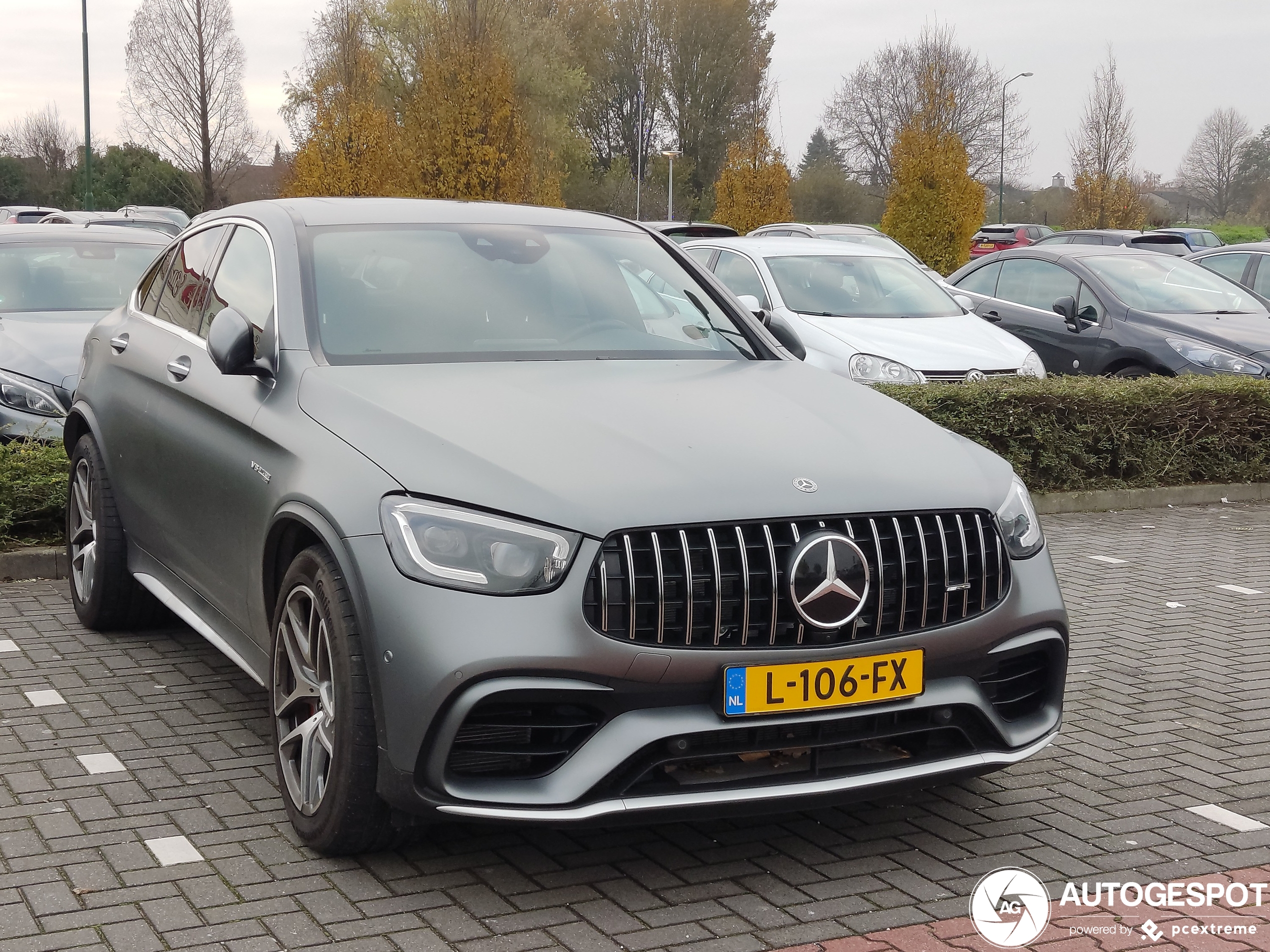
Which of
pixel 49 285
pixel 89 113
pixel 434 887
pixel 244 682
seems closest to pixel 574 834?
pixel 434 887

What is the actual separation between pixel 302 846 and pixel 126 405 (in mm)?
2367

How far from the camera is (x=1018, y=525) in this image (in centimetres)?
390

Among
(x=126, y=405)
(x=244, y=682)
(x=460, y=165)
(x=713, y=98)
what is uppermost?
(x=713, y=98)

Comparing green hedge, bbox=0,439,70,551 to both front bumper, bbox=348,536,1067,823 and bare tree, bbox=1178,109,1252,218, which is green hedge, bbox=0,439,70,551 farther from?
bare tree, bbox=1178,109,1252,218

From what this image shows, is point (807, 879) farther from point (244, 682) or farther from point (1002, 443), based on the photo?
point (1002, 443)

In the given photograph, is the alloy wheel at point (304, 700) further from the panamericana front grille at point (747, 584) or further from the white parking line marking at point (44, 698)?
the white parking line marking at point (44, 698)

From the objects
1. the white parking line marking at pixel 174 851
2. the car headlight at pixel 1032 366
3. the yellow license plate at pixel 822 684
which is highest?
the car headlight at pixel 1032 366

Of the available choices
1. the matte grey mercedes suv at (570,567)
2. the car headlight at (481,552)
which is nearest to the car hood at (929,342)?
the matte grey mercedes suv at (570,567)

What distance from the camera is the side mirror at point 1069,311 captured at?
11.9 m

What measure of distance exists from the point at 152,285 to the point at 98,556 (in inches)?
45.4

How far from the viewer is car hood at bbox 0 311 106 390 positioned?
8.24 metres

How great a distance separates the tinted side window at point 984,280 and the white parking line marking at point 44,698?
10.2 m

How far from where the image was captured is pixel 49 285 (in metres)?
9.47

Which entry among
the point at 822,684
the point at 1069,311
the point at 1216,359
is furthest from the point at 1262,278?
the point at 822,684
